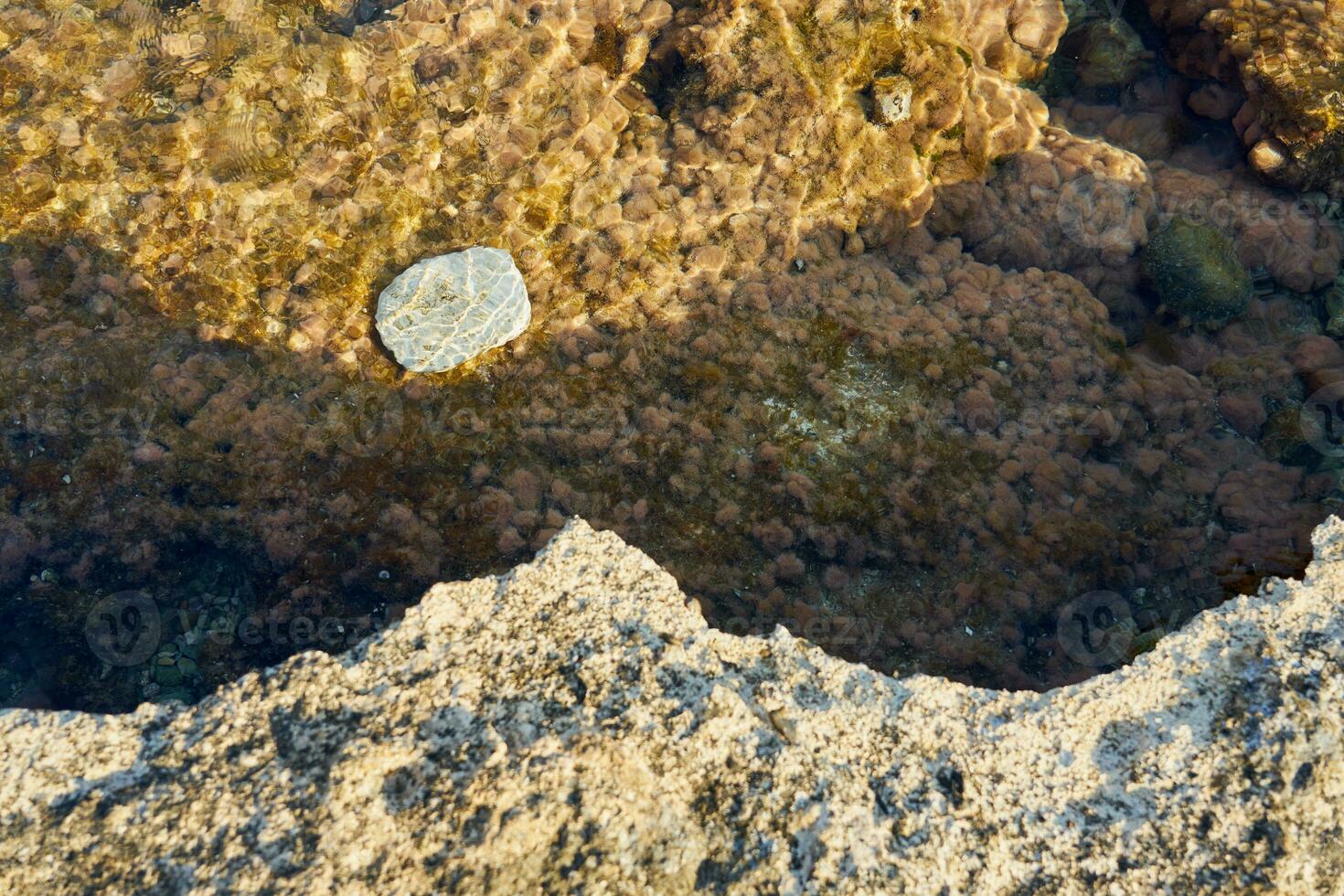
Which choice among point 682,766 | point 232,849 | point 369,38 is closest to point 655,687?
point 682,766

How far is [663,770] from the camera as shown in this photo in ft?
6.31

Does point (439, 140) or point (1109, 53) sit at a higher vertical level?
point (1109, 53)

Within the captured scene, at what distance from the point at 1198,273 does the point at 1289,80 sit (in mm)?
1120

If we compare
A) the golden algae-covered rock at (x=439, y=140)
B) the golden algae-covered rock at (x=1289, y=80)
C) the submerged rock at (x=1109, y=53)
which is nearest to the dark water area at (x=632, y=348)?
the golden algae-covered rock at (x=439, y=140)

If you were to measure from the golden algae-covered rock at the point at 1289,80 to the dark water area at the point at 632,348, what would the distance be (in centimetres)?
16

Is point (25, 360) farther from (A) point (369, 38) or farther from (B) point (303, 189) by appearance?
(A) point (369, 38)

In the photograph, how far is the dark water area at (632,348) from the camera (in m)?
3.20

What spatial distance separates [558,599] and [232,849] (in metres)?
0.92

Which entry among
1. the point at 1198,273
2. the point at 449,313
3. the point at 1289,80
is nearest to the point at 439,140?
the point at 449,313

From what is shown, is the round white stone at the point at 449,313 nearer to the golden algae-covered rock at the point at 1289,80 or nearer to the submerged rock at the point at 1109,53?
the submerged rock at the point at 1109,53

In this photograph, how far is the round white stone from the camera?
342 centimetres

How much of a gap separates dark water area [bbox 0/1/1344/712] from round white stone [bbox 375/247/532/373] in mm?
80

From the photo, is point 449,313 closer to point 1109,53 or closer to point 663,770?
point 663,770

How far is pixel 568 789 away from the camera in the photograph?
1849 millimetres
